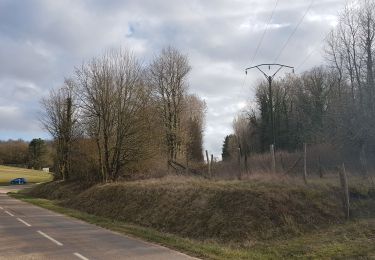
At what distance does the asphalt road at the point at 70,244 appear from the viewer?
12672mm

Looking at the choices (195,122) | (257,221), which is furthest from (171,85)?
(257,221)

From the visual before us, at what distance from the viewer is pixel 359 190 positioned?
19031 millimetres

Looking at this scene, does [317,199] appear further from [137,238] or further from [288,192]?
[137,238]

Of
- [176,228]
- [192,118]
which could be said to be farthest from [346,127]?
[192,118]

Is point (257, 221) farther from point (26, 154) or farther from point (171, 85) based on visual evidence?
point (26, 154)

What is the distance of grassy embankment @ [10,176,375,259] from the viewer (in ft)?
43.7

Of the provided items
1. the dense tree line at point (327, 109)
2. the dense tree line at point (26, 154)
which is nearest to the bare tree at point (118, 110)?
the dense tree line at point (327, 109)

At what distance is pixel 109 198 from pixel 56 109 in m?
31.3

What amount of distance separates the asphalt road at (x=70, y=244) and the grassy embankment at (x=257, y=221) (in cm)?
91

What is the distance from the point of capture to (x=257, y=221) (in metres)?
16.4

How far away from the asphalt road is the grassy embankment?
908 millimetres

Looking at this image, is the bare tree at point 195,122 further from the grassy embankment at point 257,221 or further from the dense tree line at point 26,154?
the dense tree line at point 26,154

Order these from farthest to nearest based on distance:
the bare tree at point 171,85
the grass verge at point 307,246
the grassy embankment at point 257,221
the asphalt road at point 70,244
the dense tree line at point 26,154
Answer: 1. the dense tree line at point 26,154
2. the bare tree at point 171,85
3. the grassy embankment at point 257,221
4. the asphalt road at point 70,244
5. the grass verge at point 307,246

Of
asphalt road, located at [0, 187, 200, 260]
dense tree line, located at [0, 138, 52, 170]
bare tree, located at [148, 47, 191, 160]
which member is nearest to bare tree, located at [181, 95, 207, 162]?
bare tree, located at [148, 47, 191, 160]
